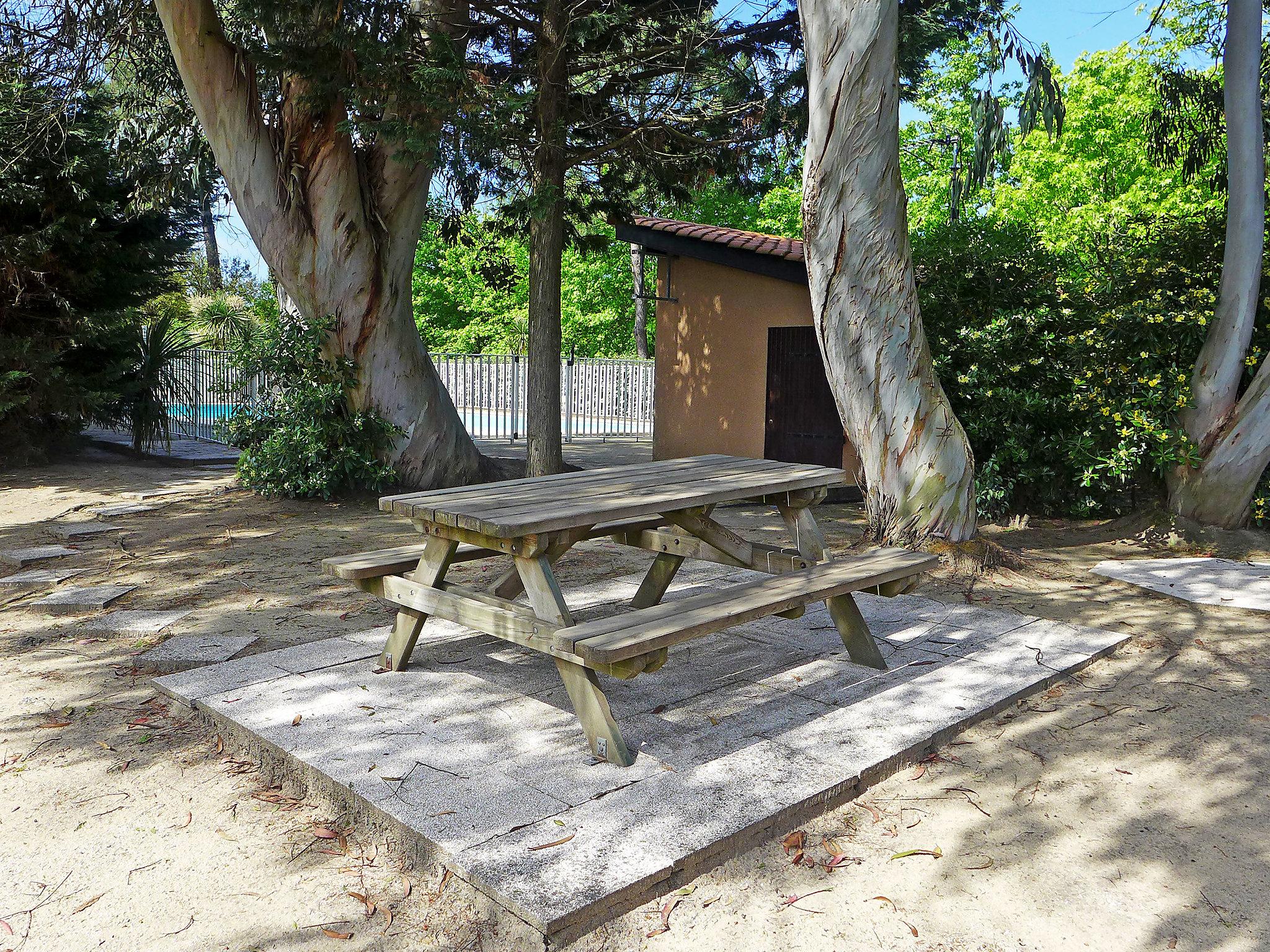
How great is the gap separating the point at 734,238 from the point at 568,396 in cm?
1058

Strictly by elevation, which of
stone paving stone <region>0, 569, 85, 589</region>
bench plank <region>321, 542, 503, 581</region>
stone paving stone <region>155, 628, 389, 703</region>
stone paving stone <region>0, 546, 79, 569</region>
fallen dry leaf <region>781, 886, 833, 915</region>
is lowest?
fallen dry leaf <region>781, 886, 833, 915</region>

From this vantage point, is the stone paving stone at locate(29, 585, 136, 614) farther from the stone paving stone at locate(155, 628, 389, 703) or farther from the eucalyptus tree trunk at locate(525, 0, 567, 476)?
the eucalyptus tree trunk at locate(525, 0, 567, 476)

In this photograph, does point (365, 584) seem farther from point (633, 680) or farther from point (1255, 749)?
point (1255, 749)

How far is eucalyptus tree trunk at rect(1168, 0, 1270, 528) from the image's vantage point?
7.25 metres

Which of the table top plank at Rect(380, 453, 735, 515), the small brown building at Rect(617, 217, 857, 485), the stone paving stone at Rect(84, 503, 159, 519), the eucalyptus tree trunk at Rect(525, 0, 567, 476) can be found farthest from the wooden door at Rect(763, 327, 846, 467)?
the stone paving stone at Rect(84, 503, 159, 519)

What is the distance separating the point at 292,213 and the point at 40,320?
562cm

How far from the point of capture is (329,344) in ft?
32.7

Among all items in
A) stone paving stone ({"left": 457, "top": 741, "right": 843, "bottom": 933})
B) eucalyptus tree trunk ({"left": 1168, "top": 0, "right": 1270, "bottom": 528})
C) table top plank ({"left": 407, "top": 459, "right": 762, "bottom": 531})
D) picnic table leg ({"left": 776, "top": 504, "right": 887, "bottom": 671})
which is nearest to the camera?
stone paving stone ({"left": 457, "top": 741, "right": 843, "bottom": 933})

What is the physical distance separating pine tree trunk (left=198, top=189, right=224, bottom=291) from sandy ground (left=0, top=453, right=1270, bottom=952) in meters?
9.88

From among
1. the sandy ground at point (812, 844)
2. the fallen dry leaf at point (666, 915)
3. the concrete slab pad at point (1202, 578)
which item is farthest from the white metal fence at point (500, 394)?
the fallen dry leaf at point (666, 915)

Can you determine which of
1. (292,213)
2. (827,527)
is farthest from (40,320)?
(827,527)

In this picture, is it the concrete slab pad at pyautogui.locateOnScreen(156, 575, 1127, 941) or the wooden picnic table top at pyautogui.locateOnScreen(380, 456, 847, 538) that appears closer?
the concrete slab pad at pyautogui.locateOnScreen(156, 575, 1127, 941)

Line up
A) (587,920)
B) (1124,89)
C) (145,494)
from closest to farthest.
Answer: (587,920), (145,494), (1124,89)

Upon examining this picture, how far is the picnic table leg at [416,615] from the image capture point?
4129 millimetres
